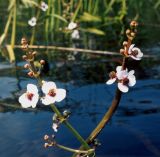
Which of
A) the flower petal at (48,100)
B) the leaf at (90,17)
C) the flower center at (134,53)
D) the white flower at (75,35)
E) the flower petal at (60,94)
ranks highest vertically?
the flower center at (134,53)

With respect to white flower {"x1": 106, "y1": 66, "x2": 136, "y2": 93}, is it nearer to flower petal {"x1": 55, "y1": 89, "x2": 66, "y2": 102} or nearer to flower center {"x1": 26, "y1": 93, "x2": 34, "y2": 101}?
flower petal {"x1": 55, "y1": 89, "x2": 66, "y2": 102}

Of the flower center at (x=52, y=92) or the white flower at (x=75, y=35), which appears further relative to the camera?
the white flower at (x=75, y=35)

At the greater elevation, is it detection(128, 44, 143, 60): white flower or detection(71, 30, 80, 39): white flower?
detection(128, 44, 143, 60): white flower

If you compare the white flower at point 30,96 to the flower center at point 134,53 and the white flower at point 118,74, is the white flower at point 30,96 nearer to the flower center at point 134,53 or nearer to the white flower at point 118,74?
the white flower at point 118,74

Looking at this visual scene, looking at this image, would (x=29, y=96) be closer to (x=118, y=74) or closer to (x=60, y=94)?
(x=60, y=94)

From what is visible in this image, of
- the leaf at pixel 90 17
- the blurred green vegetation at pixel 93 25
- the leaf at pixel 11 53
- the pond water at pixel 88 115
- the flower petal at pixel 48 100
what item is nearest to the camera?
the flower petal at pixel 48 100

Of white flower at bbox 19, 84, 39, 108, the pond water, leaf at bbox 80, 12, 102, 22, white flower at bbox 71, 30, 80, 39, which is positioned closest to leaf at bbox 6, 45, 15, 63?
the pond water

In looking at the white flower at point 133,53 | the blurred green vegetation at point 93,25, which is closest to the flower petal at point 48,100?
the white flower at point 133,53

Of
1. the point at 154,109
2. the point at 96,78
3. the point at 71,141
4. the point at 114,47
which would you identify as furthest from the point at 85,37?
the point at 71,141

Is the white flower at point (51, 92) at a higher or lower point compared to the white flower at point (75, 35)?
higher

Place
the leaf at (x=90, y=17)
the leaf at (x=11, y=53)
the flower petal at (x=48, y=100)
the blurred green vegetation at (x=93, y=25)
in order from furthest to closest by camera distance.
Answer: the leaf at (x=90, y=17), the blurred green vegetation at (x=93, y=25), the leaf at (x=11, y=53), the flower petal at (x=48, y=100)
